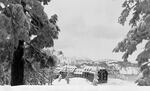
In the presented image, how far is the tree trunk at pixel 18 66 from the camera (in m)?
14.0

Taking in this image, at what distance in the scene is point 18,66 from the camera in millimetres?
14148

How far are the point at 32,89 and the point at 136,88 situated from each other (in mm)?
1747

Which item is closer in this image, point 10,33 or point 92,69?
point 10,33

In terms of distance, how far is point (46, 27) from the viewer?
14320mm

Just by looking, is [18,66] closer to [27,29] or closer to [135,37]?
[27,29]

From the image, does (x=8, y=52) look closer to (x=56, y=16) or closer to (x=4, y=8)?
(x=4, y=8)

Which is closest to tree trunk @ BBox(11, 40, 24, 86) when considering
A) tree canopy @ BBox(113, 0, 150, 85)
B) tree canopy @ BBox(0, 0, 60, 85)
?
tree canopy @ BBox(0, 0, 60, 85)

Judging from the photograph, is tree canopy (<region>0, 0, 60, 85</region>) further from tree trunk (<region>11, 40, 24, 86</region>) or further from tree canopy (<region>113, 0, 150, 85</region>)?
tree canopy (<region>113, 0, 150, 85</region>)

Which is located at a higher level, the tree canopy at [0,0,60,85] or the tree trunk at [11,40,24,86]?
the tree canopy at [0,0,60,85]

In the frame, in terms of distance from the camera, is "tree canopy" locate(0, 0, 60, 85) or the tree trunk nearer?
"tree canopy" locate(0, 0, 60, 85)

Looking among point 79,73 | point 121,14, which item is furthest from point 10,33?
point 79,73

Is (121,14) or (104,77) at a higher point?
(121,14)

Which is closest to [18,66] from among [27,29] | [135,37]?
[27,29]

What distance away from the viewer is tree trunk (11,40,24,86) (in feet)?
45.9
